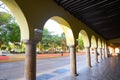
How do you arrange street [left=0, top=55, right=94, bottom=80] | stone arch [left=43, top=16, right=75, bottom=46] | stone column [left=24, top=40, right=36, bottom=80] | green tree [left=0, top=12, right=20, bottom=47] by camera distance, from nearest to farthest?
stone column [left=24, top=40, right=36, bottom=80] < stone arch [left=43, top=16, right=75, bottom=46] < street [left=0, top=55, right=94, bottom=80] < green tree [left=0, top=12, right=20, bottom=47]

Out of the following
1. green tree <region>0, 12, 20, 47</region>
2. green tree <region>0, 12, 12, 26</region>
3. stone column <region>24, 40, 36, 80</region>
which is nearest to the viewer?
stone column <region>24, 40, 36, 80</region>

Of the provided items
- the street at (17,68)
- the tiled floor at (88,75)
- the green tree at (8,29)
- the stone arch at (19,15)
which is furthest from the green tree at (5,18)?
the stone arch at (19,15)

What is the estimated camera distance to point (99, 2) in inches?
291

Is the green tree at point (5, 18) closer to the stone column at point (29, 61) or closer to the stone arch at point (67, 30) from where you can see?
the stone arch at point (67, 30)

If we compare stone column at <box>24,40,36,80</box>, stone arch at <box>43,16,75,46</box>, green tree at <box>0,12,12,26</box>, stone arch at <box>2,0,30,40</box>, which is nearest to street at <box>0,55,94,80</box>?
stone arch at <box>43,16,75,46</box>

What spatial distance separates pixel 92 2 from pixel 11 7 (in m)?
3.92

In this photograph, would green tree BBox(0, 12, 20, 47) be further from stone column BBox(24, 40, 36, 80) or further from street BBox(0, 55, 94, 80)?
stone column BBox(24, 40, 36, 80)

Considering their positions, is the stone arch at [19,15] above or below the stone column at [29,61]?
above

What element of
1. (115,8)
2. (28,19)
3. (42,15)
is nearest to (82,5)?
(115,8)

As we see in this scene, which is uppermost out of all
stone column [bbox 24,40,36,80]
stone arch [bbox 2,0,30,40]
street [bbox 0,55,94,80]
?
stone arch [bbox 2,0,30,40]

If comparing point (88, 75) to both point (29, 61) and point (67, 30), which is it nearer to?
point (67, 30)

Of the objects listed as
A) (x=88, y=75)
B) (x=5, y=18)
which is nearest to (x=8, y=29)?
(x=5, y=18)

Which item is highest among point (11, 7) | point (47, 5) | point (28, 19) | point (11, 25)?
point (11, 25)

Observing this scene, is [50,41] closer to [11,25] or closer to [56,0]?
[11,25]
